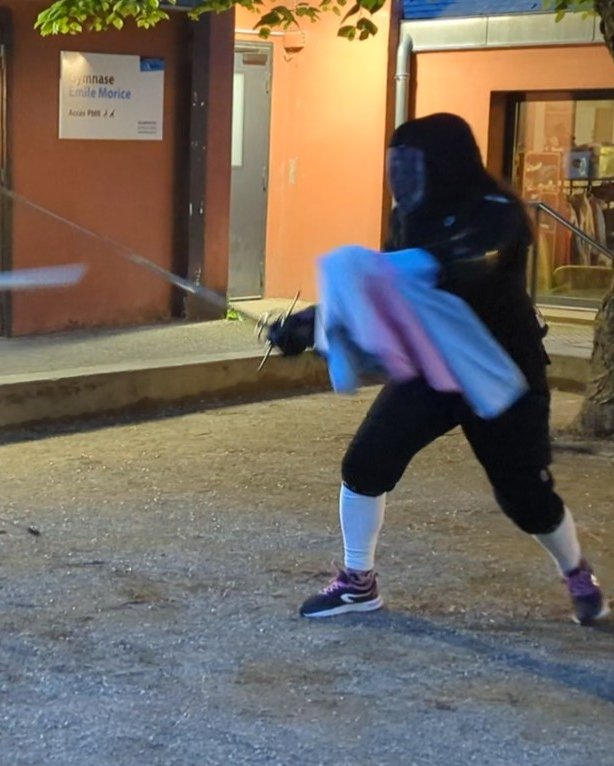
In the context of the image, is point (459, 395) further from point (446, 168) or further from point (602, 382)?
point (602, 382)

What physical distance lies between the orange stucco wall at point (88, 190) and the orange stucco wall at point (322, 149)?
1.94 m

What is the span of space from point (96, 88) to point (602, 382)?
16.5 feet

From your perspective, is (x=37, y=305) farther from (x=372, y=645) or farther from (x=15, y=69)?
(x=372, y=645)

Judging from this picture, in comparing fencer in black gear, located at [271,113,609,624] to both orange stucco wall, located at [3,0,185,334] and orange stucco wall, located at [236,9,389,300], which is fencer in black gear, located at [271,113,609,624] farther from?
orange stucco wall, located at [236,9,389,300]

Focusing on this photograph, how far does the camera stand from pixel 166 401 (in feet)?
30.3

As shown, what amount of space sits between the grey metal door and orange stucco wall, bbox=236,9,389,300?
0.35ft

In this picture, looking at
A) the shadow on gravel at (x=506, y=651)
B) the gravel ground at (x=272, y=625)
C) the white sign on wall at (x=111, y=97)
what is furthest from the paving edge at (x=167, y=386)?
the shadow on gravel at (x=506, y=651)

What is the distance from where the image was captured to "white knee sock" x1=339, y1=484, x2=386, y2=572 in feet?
16.6

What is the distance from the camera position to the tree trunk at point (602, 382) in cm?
820

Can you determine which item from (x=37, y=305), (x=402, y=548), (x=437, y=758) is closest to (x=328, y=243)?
(x=37, y=305)

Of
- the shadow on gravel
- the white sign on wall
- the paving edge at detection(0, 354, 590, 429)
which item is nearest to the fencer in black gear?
the shadow on gravel

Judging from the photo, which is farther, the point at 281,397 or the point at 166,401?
the point at 281,397

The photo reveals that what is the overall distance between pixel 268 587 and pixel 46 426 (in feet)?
11.2

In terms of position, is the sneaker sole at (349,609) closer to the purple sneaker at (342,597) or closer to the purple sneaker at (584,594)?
the purple sneaker at (342,597)
